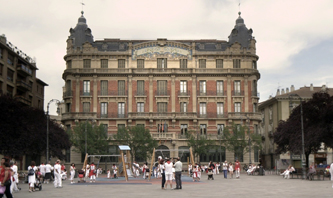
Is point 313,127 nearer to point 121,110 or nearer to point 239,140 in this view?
point 239,140

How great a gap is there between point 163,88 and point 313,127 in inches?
1166

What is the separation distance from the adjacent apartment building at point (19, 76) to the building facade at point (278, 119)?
38341 millimetres

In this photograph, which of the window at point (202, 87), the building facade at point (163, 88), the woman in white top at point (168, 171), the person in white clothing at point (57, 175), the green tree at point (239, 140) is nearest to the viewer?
the woman in white top at point (168, 171)

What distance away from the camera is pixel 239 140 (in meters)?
67.6

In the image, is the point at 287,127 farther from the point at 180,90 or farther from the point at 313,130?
the point at 180,90

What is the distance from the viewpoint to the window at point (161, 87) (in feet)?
237

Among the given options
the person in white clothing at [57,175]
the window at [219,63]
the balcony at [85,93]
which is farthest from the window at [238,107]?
the person in white clothing at [57,175]

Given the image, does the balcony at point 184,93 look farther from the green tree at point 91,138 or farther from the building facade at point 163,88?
the green tree at point 91,138

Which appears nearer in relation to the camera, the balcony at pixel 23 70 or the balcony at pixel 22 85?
the balcony at pixel 22 85

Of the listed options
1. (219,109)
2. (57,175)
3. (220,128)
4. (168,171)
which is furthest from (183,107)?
(168,171)

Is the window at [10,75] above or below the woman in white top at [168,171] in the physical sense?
above

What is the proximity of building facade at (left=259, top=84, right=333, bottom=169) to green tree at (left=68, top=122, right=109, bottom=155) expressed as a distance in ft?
89.1

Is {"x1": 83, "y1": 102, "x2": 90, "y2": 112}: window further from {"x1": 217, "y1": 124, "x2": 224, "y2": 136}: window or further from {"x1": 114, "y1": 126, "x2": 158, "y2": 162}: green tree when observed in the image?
{"x1": 217, "y1": 124, "x2": 224, "y2": 136}: window

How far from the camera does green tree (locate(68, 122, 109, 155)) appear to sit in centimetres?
6506
